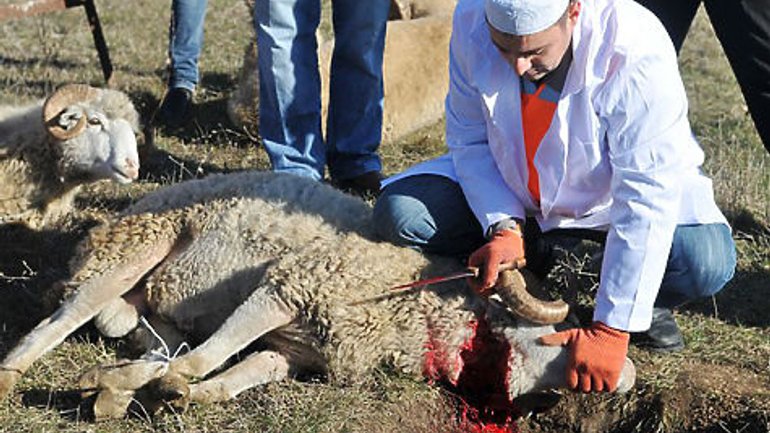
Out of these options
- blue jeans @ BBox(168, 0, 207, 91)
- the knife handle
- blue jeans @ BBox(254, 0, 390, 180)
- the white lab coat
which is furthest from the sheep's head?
the knife handle

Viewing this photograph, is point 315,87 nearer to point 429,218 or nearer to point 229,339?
point 429,218

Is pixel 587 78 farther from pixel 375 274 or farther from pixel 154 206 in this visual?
pixel 154 206

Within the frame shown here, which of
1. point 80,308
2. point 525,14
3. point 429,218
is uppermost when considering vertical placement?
point 525,14

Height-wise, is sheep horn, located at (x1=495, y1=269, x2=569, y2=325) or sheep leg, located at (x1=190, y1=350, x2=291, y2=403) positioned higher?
sheep horn, located at (x1=495, y1=269, x2=569, y2=325)

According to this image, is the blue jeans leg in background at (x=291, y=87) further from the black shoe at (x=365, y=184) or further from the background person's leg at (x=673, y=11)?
the background person's leg at (x=673, y=11)

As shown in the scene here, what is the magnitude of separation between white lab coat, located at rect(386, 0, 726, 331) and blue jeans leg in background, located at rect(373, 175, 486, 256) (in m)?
0.26

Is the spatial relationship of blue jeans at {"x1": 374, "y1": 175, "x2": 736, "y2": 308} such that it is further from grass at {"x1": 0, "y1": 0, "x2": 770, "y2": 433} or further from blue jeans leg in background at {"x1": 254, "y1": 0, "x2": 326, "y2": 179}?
blue jeans leg in background at {"x1": 254, "y1": 0, "x2": 326, "y2": 179}

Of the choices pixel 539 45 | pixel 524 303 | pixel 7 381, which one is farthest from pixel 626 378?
pixel 7 381

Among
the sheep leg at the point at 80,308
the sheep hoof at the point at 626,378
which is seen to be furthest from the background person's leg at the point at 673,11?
the sheep leg at the point at 80,308

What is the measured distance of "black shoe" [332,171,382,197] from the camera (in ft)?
20.6

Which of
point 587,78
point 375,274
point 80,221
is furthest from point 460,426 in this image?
point 80,221

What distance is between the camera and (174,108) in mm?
7508

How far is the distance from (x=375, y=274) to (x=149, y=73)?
4494 mm

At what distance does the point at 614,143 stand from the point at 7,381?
2251 millimetres
